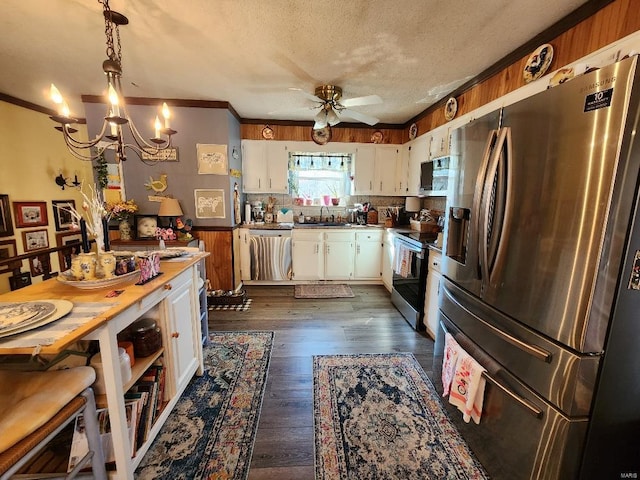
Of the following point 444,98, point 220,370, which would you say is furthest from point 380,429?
point 444,98

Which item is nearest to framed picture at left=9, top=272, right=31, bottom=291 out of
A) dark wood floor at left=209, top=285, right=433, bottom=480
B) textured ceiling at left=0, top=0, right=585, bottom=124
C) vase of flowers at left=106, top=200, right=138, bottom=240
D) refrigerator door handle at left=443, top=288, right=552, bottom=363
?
vase of flowers at left=106, top=200, right=138, bottom=240

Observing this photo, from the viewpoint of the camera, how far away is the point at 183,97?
3332 millimetres

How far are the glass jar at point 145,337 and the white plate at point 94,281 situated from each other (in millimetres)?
277

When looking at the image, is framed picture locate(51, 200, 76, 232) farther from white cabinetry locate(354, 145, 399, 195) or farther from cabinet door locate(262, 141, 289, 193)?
white cabinetry locate(354, 145, 399, 195)

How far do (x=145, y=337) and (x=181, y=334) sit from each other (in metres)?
0.30

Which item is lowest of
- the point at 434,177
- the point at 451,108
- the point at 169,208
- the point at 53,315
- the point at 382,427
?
the point at 382,427

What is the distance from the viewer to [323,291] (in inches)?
158

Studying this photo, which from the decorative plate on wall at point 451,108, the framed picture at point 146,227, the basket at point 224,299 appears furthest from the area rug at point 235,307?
the decorative plate on wall at point 451,108

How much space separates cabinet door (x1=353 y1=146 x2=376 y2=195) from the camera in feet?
14.4

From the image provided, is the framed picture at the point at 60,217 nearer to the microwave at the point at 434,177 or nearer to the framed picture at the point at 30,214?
the framed picture at the point at 30,214

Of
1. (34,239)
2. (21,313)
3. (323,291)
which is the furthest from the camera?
(323,291)

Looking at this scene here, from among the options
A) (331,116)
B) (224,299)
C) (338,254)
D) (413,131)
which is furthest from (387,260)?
(224,299)

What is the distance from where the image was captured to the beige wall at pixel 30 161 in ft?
11.0

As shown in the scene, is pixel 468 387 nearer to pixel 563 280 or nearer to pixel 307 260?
pixel 563 280
